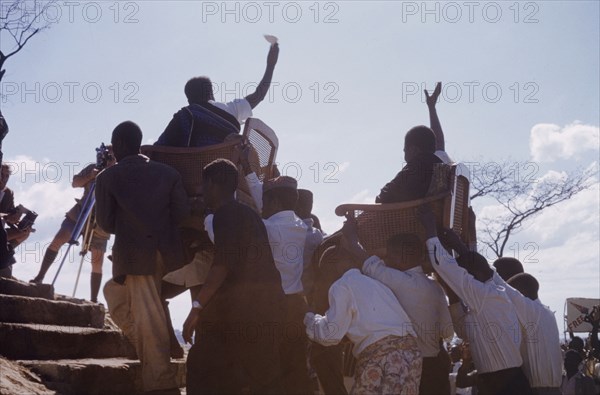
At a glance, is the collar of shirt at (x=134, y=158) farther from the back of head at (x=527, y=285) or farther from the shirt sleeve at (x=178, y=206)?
the back of head at (x=527, y=285)

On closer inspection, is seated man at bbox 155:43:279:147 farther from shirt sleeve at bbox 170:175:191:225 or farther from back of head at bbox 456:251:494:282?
back of head at bbox 456:251:494:282

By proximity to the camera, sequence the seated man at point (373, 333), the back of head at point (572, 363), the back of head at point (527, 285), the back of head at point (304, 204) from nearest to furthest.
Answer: the seated man at point (373, 333), the back of head at point (527, 285), the back of head at point (304, 204), the back of head at point (572, 363)

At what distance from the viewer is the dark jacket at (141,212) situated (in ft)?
15.7

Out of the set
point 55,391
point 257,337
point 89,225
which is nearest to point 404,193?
point 257,337

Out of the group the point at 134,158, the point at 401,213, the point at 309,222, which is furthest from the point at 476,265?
the point at 134,158

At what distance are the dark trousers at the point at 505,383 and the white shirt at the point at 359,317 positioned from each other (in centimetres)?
76

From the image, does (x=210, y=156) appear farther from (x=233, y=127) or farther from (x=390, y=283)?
(x=390, y=283)

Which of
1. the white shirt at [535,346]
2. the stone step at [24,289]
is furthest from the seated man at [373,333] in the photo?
the stone step at [24,289]

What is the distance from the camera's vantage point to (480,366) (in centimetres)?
488

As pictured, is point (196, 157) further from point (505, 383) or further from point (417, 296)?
point (505, 383)

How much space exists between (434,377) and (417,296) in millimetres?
551

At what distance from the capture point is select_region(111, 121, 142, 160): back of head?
519cm

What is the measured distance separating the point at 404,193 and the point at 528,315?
1226mm

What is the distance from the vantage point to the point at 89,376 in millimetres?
4961
